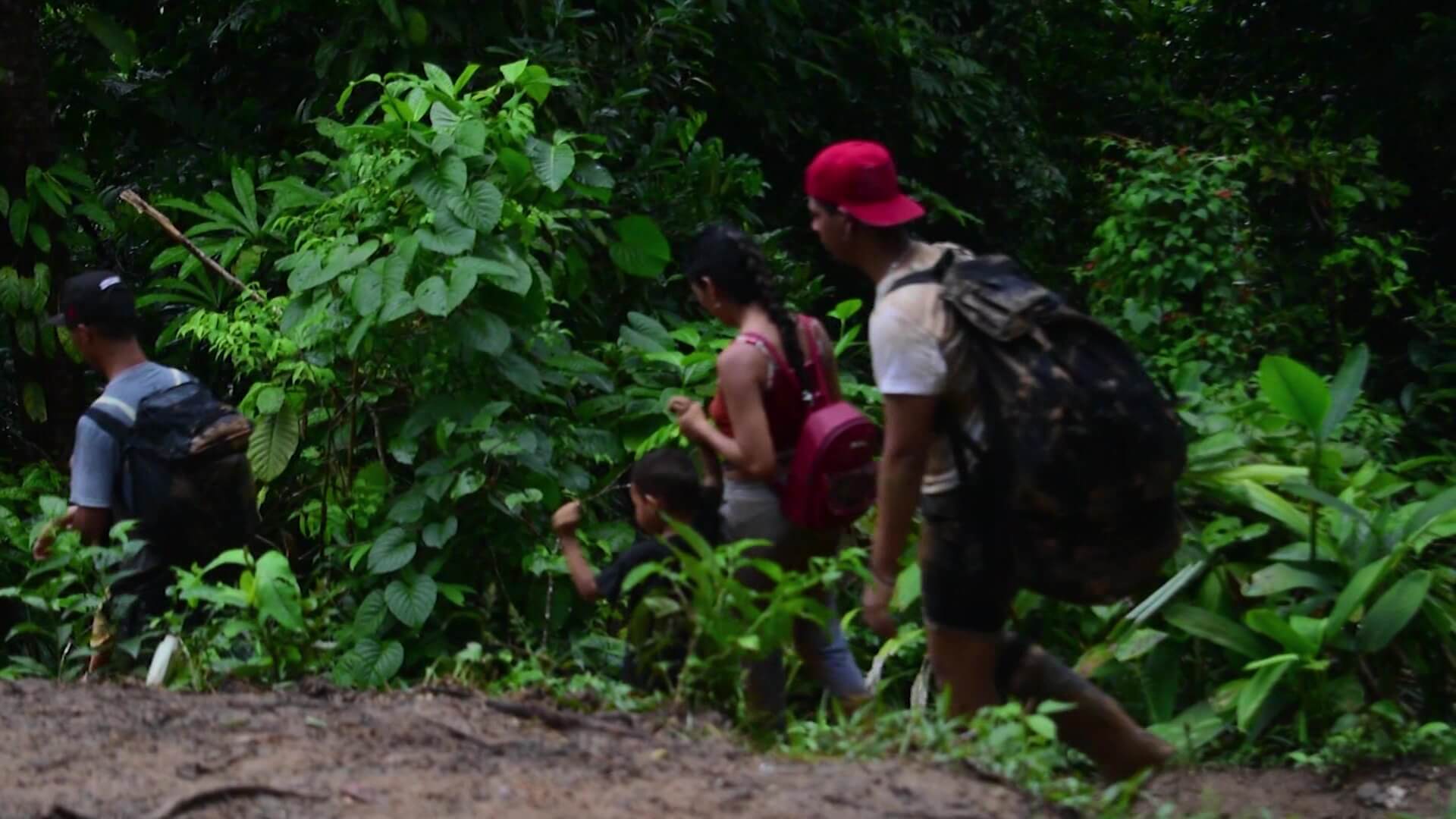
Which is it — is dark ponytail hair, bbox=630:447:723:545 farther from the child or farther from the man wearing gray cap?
the man wearing gray cap

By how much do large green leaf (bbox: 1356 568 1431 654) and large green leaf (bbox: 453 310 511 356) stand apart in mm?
2825

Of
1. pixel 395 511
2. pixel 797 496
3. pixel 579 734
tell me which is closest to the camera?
pixel 579 734

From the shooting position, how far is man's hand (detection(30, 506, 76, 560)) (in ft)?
17.3

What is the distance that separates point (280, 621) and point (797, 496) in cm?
146

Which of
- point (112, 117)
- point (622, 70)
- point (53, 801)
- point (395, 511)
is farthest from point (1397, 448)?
point (53, 801)

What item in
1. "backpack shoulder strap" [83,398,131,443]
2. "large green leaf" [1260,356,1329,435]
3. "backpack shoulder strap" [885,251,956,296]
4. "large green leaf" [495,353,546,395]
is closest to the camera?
"backpack shoulder strap" [885,251,956,296]

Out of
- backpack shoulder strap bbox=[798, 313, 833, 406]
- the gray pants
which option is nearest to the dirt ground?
the gray pants

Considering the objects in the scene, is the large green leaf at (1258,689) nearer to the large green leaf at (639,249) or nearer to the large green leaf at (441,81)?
the large green leaf at (639,249)

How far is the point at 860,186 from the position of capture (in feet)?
14.1

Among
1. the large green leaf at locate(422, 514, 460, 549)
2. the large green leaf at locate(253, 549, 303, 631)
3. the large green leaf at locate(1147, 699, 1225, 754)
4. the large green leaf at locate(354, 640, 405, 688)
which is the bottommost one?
the large green leaf at locate(1147, 699, 1225, 754)

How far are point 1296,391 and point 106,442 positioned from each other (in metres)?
3.54

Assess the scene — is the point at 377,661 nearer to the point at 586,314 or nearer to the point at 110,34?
the point at 586,314

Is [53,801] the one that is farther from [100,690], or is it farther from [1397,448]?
[1397,448]

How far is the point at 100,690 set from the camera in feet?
15.3
